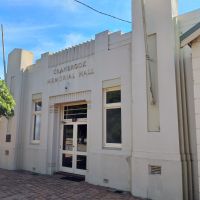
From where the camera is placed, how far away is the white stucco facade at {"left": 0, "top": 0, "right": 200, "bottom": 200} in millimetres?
6910

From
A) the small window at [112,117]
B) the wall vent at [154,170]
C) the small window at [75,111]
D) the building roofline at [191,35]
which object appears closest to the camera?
the building roofline at [191,35]

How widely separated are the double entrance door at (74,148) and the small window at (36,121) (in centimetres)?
167

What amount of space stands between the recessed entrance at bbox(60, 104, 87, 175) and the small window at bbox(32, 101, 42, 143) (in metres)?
1.63

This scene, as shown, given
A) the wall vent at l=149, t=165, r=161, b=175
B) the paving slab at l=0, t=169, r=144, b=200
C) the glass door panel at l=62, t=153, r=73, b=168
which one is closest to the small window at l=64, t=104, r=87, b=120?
the glass door panel at l=62, t=153, r=73, b=168

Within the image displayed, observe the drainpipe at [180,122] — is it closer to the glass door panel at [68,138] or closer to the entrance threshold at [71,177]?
the entrance threshold at [71,177]

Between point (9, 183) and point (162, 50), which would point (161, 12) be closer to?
point (162, 50)

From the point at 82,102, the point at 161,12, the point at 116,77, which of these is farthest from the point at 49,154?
the point at 161,12

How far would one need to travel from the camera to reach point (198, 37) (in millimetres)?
6164

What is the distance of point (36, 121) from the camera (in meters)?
12.7

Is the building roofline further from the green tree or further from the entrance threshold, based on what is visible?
the entrance threshold

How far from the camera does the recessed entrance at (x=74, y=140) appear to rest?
10500mm

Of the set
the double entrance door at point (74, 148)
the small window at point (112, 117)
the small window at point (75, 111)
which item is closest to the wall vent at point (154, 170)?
the small window at point (112, 117)

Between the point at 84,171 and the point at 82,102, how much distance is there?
115 inches

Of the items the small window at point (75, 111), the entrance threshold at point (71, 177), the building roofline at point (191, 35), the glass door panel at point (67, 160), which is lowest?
the entrance threshold at point (71, 177)
